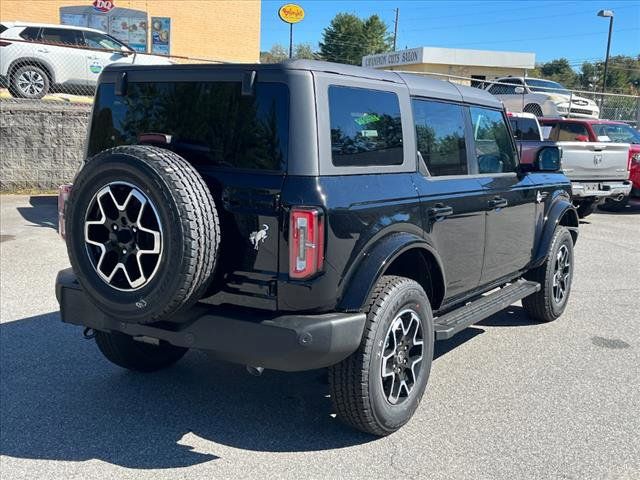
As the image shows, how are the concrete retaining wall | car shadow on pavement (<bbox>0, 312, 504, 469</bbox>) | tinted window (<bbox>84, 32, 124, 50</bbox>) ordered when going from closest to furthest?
car shadow on pavement (<bbox>0, 312, 504, 469</bbox>) < the concrete retaining wall < tinted window (<bbox>84, 32, 124, 50</bbox>)

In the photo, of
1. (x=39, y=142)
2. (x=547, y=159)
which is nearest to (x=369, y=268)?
(x=547, y=159)

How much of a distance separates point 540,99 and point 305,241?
17.2 metres

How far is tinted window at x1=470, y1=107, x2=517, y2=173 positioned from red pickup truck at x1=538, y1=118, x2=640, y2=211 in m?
8.92

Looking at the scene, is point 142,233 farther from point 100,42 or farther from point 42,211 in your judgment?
point 100,42

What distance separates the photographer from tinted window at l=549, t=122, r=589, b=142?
1355 cm

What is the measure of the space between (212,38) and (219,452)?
85.4 ft

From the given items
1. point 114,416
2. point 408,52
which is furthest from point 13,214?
point 408,52

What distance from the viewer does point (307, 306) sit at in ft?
10.6

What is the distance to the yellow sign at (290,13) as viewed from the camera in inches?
654

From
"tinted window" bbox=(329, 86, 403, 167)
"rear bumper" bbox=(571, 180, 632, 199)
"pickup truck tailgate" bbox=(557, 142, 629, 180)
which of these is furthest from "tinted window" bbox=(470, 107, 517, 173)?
"pickup truck tailgate" bbox=(557, 142, 629, 180)

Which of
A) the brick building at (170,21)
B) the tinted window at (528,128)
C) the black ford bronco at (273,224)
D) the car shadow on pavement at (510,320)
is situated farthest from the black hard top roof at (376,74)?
the brick building at (170,21)

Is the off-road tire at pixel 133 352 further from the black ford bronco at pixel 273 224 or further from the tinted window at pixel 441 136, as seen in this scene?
the tinted window at pixel 441 136

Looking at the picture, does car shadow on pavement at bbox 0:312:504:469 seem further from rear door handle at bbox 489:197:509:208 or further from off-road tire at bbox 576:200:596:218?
off-road tire at bbox 576:200:596:218

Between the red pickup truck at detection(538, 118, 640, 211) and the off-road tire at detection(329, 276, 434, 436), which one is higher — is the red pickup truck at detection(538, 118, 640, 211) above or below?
above
